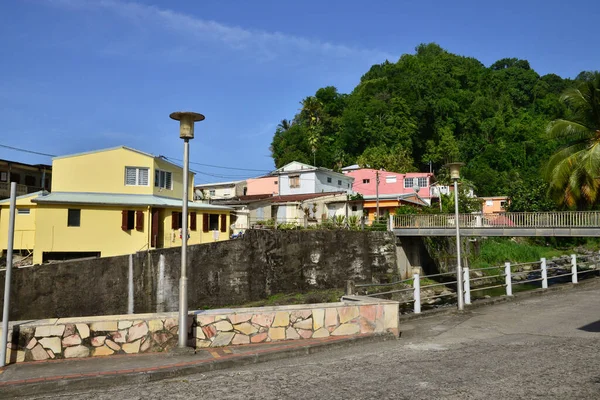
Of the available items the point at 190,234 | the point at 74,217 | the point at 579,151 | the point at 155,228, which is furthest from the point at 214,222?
the point at 579,151

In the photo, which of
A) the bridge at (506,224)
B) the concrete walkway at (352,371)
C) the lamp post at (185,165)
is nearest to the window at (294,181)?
the bridge at (506,224)

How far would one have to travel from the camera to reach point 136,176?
31406mm

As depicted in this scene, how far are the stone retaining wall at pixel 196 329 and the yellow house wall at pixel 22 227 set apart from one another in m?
24.2

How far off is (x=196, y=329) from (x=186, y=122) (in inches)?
145

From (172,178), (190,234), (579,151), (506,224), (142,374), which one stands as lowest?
(142,374)

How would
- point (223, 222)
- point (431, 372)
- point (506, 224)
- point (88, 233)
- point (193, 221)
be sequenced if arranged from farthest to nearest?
point (223, 222)
point (193, 221)
point (506, 224)
point (88, 233)
point (431, 372)

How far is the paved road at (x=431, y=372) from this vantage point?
19.7ft

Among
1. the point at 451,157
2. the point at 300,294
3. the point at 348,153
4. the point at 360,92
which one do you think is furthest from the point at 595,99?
the point at 360,92

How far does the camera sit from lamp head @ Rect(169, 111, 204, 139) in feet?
27.8

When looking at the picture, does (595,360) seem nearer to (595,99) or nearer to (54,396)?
(54,396)

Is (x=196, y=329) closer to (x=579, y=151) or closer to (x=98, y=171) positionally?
(x=98, y=171)

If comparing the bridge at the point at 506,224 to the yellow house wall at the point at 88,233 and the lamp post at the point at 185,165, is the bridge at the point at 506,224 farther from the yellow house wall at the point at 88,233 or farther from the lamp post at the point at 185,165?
the lamp post at the point at 185,165

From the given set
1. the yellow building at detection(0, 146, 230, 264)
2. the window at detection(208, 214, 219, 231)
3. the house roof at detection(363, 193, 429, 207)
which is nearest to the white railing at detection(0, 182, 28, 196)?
the yellow building at detection(0, 146, 230, 264)

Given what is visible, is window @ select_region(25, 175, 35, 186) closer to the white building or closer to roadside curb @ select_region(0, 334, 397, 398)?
the white building
